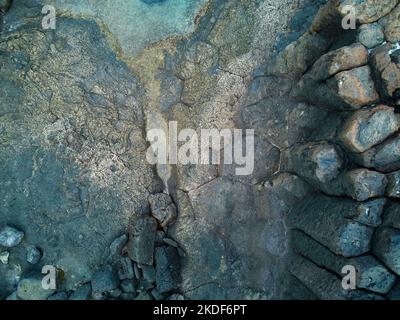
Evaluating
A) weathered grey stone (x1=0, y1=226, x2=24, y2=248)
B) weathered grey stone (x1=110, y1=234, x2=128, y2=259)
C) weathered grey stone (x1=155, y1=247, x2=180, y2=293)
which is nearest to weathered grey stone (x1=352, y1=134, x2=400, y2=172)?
weathered grey stone (x1=155, y1=247, x2=180, y2=293)

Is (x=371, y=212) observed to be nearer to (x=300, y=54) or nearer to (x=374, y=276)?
(x=374, y=276)

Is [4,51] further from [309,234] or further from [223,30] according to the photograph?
[309,234]

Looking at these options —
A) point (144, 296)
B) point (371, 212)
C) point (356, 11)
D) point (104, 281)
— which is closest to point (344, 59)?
point (356, 11)

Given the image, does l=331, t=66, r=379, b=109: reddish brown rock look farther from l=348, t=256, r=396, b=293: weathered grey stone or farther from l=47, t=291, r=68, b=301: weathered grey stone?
l=47, t=291, r=68, b=301: weathered grey stone

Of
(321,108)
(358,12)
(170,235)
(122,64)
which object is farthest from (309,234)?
(122,64)

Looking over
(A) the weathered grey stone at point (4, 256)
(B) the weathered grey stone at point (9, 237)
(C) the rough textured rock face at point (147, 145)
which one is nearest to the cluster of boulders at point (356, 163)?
(C) the rough textured rock face at point (147, 145)
